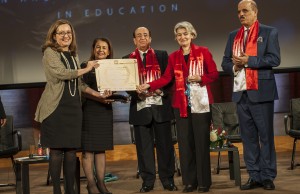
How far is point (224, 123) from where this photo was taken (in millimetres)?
8016

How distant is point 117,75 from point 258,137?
1415mm

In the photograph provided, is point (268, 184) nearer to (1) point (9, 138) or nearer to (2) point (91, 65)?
(2) point (91, 65)

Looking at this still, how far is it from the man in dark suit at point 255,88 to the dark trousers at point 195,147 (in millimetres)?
343

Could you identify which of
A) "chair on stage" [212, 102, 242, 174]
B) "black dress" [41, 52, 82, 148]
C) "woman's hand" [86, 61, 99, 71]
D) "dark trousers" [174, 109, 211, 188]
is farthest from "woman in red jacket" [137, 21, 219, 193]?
"chair on stage" [212, 102, 242, 174]

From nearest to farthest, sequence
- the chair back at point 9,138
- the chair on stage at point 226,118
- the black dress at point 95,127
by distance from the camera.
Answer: the black dress at point 95,127, the chair back at point 9,138, the chair on stage at point 226,118

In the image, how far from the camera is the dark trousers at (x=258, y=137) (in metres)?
5.70

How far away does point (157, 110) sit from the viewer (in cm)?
611

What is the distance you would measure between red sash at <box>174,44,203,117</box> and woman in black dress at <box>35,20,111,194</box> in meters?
1.07

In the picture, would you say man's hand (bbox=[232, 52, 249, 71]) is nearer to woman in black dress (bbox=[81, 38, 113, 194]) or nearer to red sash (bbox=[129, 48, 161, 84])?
red sash (bbox=[129, 48, 161, 84])

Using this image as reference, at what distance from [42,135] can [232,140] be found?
9.77 ft

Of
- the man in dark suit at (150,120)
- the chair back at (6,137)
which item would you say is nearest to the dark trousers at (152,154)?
the man in dark suit at (150,120)

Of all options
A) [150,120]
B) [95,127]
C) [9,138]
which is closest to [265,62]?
[150,120]

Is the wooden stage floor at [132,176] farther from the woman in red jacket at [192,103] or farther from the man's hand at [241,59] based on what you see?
the man's hand at [241,59]

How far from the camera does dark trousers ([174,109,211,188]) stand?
19.2 ft
